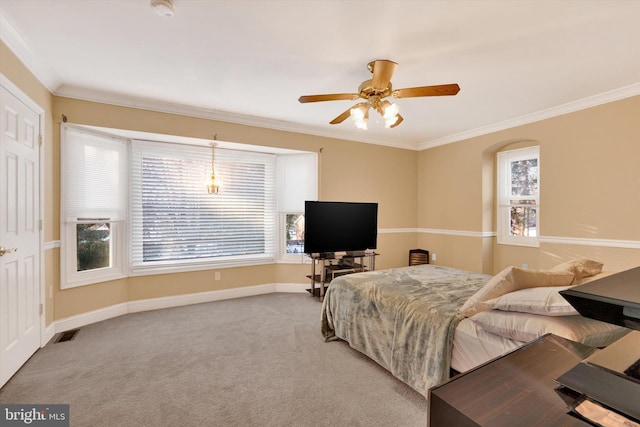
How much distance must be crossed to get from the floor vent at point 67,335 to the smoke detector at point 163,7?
3221 millimetres

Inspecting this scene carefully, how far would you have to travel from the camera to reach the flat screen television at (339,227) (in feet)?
13.6

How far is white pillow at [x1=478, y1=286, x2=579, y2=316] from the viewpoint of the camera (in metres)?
1.51

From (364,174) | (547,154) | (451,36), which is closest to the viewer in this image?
(451,36)

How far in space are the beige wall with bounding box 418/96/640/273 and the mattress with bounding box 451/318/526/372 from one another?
8.74ft

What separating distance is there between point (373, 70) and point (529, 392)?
2513mm

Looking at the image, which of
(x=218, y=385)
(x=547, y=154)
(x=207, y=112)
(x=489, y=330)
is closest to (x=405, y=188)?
(x=547, y=154)

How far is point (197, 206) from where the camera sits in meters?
4.29

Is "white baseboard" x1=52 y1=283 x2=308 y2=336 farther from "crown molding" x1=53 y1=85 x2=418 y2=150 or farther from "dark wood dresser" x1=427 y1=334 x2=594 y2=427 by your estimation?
"dark wood dresser" x1=427 y1=334 x2=594 y2=427

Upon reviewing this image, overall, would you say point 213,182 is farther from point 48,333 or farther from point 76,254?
point 48,333

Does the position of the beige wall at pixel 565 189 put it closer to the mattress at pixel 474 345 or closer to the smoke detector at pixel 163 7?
the mattress at pixel 474 345

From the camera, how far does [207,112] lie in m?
3.90

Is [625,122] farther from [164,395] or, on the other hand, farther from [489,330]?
[164,395]

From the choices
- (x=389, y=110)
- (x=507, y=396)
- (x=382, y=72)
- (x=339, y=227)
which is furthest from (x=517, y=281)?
(x=339, y=227)

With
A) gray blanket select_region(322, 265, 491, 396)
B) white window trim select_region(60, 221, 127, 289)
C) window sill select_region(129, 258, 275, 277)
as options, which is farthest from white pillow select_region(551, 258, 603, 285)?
white window trim select_region(60, 221, 127, 289)
